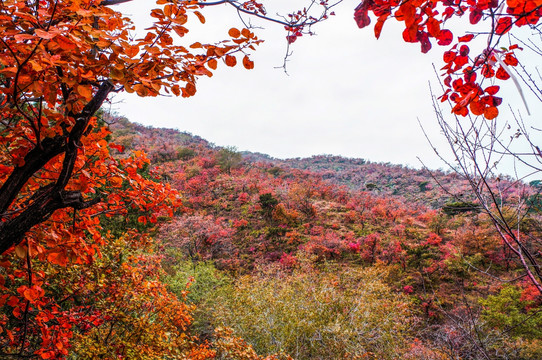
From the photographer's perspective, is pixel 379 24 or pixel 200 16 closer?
pixel 379 24

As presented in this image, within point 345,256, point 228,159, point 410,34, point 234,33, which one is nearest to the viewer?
point 410,34

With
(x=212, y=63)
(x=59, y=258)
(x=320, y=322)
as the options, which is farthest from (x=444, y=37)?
(x=320, y=322)

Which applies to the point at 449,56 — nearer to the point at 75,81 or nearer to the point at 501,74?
the point at 501,74

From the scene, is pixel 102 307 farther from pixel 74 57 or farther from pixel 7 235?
pixel 74 57

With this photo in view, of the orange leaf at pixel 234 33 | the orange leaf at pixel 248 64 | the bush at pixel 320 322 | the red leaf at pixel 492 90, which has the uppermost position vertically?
the orange leaf at pixel 234 33

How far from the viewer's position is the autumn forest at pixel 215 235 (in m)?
0.98

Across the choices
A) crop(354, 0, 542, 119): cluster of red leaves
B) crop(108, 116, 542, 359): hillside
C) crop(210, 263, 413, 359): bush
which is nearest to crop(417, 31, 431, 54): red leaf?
crop(354, 0, 542, 119): cluster of red leaves

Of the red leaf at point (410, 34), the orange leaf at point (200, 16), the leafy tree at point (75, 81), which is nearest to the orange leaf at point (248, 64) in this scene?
the leafy tree at point (75, 81)

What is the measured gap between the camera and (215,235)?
13797mm

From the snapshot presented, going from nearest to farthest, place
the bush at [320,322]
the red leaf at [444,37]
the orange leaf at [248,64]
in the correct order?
the red leaf at [444,37] < the orange leaf at [248,64] < the bush at [320,322]

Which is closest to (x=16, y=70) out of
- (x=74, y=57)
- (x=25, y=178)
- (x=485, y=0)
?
(x=74, y=57)

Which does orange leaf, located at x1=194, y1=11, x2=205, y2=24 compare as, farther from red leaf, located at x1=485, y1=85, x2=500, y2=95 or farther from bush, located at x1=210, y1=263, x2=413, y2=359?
bush, located at x1=210, y1=263, x2=413, y2=359

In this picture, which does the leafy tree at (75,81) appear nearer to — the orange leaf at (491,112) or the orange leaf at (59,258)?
the orange leaf at (59,258)

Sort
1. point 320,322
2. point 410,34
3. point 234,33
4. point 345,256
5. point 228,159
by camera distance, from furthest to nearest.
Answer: point 228,159 < point 345,256 < point 320,322 < point 234,33 < point 410,34
